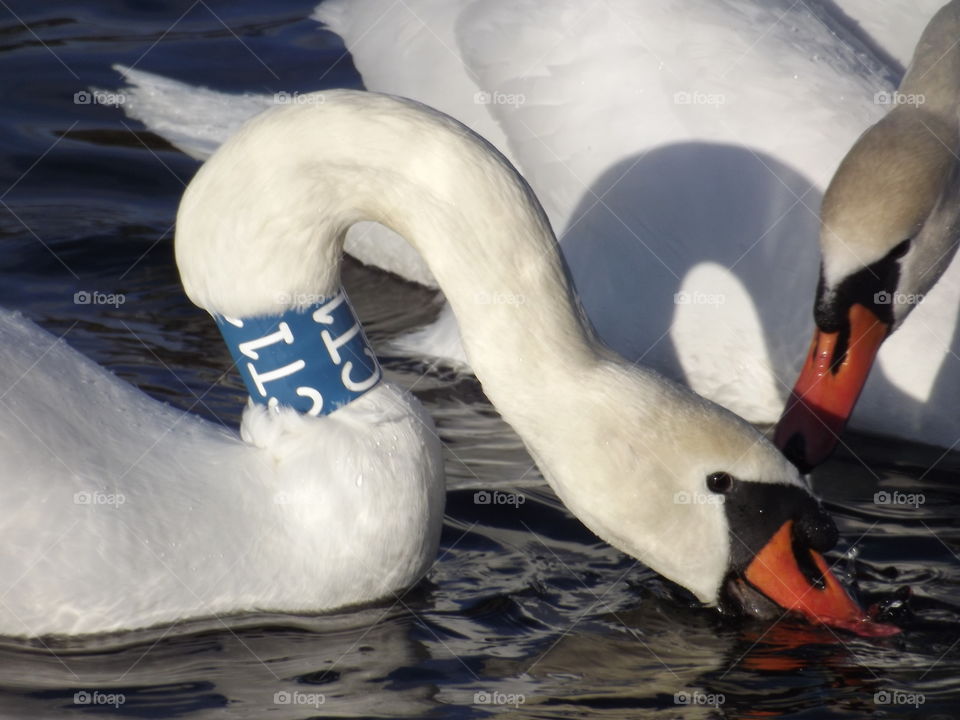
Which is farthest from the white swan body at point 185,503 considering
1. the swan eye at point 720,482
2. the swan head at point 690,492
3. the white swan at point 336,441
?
the swan eye at point 720,482

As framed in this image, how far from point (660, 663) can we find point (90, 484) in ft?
4.95

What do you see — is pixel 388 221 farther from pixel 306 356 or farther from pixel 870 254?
pixel 870 254

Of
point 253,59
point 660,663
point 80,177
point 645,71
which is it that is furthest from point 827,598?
point 253,59

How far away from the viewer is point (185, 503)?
173 inches

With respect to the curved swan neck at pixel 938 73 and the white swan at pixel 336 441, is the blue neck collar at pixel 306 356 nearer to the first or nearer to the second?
the white swan at pixel 336 441

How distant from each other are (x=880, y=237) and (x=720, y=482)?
139 centimetres

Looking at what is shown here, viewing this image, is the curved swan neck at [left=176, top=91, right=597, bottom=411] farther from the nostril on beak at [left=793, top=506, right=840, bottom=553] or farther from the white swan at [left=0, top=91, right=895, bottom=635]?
the nostril on beak at [left=793, top=506, right=840, bottom=553]

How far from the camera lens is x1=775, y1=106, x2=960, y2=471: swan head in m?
5.17

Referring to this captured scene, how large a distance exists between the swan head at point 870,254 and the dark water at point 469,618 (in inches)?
14.6

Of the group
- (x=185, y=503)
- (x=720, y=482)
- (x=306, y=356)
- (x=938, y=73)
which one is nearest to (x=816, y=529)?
(x=720, y=482)

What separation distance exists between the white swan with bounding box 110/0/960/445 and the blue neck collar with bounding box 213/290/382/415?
1653mm

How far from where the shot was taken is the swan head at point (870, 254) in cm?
517

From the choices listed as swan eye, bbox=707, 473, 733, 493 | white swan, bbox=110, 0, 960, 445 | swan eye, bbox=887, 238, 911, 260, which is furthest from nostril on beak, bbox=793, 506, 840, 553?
white swan, bbox=110, 0, 960, 445

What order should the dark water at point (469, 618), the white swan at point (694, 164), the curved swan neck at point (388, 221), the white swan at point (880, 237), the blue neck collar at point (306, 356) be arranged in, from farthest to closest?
the white swan at point (694, 164) < the white swan at point (880, 237) < the blue neck collar at point (306, 356) < the dark water at point (469, 618) < the curved swan neck at point (388, 221)
